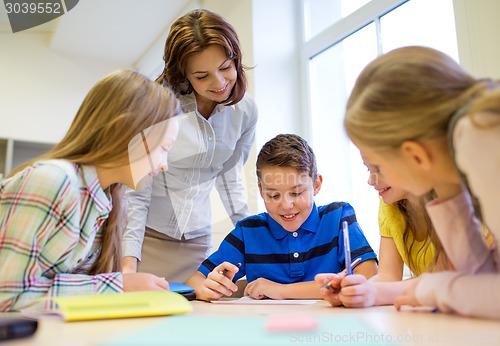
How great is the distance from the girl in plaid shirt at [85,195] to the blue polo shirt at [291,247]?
15.7 inches

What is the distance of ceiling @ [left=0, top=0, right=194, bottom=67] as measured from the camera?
2805 mm

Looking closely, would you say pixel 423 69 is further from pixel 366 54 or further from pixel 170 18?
pixel 170 18

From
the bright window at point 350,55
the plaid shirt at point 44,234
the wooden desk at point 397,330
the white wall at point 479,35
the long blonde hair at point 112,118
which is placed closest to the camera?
the wooden desk at point 397,330

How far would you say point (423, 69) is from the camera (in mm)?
569

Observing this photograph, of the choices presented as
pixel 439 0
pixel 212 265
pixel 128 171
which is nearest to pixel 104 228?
pixel 128 171

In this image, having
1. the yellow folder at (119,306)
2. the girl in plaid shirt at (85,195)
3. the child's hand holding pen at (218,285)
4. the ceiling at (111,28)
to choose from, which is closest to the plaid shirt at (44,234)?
the girl in plaid shirt at (85,195)

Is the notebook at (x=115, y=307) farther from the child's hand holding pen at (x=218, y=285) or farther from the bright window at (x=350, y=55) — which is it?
the bright window at (x=350, y=55)

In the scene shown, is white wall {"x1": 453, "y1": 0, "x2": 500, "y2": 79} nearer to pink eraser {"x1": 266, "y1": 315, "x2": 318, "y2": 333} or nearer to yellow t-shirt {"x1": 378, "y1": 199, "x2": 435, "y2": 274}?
yellow t-shirt {"x1": 378, "y1": 199, "x2": 435, "y2": 274}

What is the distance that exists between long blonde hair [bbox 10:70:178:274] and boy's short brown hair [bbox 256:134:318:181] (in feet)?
1.37

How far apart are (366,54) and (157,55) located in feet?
5.74

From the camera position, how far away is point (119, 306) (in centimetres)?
63

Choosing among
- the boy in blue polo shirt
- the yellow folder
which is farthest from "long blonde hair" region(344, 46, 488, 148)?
the boy in blue polo shirt

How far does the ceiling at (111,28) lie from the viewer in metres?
2.80

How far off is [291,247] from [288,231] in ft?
0.16
